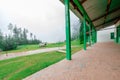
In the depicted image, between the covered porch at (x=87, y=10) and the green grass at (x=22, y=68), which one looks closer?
the covered porch at (x=87, y=10)

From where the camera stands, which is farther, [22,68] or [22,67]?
[22,67]

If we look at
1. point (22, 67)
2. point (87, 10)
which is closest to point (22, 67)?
point (22, 67)

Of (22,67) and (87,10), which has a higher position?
(87,10)

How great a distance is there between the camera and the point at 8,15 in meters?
44.7

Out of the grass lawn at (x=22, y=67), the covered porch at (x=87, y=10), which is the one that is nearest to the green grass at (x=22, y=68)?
the grass lawn at (x=22, y=67)

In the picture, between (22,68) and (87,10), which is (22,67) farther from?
(87,10)

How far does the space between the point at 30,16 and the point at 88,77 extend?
154 feet

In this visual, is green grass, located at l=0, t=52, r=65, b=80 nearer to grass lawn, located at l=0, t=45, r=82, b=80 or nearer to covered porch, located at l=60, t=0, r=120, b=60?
grass lawn, located at l=0, t=45, r=82, b=80

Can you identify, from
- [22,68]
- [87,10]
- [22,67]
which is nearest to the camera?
[22,68]

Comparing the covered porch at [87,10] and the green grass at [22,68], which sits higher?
the covered porch at [87,10]

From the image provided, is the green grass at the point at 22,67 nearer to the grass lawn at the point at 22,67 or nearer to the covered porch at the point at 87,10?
the grass lawn at the point at 22,67

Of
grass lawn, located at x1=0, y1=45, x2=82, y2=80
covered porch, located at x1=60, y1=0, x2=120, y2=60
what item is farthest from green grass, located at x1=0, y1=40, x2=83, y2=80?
covered porch, located at x1=60, y1=0, x2=120, y2=60

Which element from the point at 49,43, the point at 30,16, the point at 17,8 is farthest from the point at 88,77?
the point at 30,16

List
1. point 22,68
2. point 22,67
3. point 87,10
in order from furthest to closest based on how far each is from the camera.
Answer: point 87,10 → point 22,67 → point 22,68
